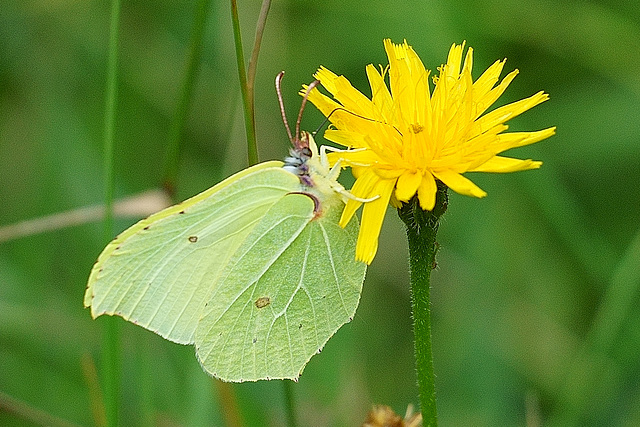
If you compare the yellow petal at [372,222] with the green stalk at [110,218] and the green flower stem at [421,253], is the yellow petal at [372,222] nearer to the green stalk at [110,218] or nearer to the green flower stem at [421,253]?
the green flower stem at [421,253]

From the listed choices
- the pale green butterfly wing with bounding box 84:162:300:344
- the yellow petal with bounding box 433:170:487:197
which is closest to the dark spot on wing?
the pale green butterfly wing with bounding box 84:162:300:344

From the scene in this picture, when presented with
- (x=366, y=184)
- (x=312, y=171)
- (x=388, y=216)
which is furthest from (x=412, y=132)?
(x=388, y=216)

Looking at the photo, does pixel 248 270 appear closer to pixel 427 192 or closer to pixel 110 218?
pixel 110 218

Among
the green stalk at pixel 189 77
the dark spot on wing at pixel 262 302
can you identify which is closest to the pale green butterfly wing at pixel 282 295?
the dark spot on wing at pixel 262 302

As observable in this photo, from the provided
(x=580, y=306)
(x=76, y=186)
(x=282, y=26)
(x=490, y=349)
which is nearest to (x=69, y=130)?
(x=76, y=186)

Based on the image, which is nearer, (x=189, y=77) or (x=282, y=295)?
(x=282, y=295)
